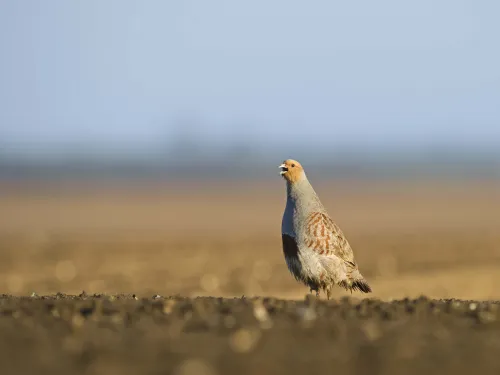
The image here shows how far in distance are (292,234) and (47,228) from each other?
87.1 feet

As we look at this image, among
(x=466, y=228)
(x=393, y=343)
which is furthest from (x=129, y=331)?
(x=466, y=228)

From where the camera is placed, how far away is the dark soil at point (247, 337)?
16.5ft

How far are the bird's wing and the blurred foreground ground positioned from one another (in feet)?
20.7

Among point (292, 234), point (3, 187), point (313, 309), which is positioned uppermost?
point (3, 187)

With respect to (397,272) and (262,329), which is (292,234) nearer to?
(262,329)

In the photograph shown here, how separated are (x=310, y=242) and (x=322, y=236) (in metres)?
0.14

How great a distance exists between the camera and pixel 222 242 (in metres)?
28.1

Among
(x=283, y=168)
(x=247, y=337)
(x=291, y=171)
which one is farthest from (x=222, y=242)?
(x=247, y=337)

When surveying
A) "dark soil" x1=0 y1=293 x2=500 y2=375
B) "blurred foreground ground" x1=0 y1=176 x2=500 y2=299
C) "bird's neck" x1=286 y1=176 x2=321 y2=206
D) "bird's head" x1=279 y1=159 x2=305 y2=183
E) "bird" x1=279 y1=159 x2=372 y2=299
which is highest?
"blurred foreground ground" x1=0 y1=176 x2=500 y2=299

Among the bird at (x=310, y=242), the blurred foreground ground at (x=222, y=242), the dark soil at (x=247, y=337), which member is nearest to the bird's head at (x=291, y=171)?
the bird at (x=310, y=242)

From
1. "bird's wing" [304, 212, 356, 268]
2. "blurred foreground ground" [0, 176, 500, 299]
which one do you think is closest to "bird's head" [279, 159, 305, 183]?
"bird's wing" [304, 212, 356, 268]

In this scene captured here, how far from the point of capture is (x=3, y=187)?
65.9m

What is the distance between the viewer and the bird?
30.7 feet

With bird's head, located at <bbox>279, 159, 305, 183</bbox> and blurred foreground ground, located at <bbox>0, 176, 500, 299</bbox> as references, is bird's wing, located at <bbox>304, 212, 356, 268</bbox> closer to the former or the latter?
bird's head, located at <bbox>279, 159, 305, 183</bbox>
